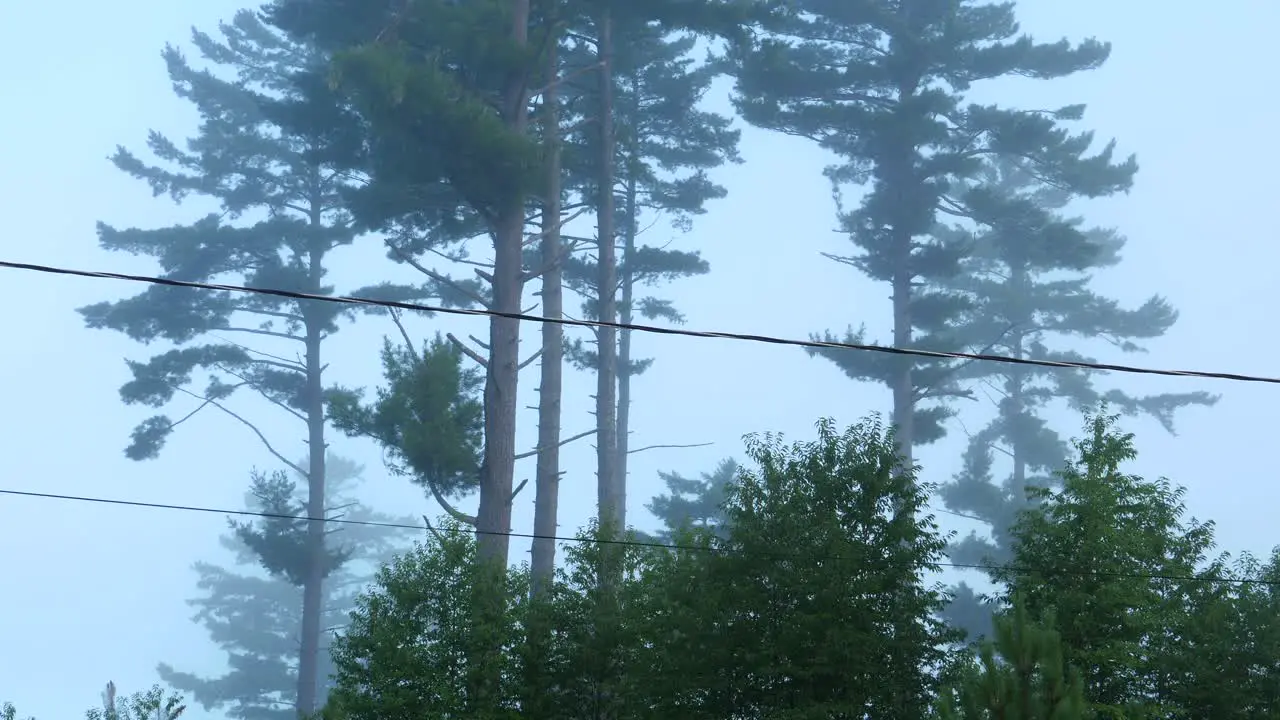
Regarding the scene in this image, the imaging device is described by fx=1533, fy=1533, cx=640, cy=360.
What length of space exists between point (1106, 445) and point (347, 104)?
626 inches

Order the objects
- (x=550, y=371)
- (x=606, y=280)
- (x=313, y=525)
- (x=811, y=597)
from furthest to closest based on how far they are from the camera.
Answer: (x=313, y=525)
(x=606, y=280)
(x=550, y=371)
(x=811, y=597)

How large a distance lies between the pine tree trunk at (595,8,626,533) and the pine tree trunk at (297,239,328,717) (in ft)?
29.7

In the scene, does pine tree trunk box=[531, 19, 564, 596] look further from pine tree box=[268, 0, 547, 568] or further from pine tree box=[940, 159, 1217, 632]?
pine tree box=[940, 159, 1217, 632]

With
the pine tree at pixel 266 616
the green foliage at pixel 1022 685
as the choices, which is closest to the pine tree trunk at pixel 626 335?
the pine tree at pixel 266 616

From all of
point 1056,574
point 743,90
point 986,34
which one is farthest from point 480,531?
point 986,34

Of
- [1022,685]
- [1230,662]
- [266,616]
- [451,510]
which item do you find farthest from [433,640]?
[266,616]

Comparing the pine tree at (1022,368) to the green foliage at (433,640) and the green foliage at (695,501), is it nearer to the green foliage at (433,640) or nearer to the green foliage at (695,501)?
the green foliage at (695,501)

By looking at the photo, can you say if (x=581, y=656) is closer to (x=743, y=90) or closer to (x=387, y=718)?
(x=387, y=718)

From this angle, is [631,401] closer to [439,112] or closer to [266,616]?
[439,112]

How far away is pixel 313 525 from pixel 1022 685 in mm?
32799

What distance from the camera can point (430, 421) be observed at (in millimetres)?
26547

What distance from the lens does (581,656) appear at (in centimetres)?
2275

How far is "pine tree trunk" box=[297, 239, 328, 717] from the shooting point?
41031mm

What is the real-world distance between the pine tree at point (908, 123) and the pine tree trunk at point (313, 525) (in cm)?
1411
